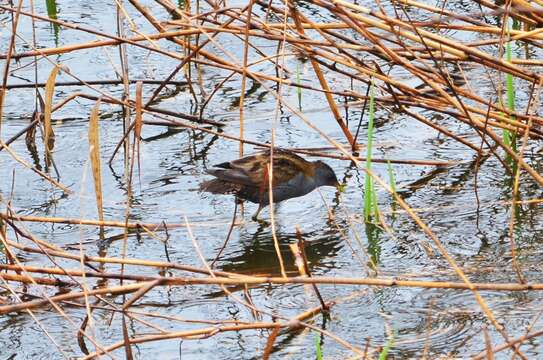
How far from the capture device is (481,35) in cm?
705

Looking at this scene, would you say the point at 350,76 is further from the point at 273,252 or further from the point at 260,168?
the point at 273,252

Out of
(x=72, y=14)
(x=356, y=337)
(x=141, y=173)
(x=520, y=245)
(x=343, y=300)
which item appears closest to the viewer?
(x=356, y=337)

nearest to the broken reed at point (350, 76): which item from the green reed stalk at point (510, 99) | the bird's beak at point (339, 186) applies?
the green reed stalk at point (510, 99)

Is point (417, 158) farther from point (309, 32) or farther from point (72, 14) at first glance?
point (72, 14)

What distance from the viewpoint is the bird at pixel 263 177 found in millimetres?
5434

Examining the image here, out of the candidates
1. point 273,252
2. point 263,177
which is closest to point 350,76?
point 263,177

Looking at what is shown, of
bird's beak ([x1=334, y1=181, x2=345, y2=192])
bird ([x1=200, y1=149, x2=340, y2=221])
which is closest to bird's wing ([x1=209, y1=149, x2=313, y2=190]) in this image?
bird ([x1=200, y1=149, x2=340, y2=221])

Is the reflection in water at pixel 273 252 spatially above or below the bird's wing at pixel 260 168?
below

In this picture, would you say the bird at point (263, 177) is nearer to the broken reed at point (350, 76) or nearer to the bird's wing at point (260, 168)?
the bird's wing at point (260, 168)

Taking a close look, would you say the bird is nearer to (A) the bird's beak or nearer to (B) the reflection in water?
(A) the bird's beak

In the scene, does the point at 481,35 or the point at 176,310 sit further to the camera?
the point at 481,35

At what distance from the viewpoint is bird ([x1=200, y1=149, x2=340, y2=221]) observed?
5.43m

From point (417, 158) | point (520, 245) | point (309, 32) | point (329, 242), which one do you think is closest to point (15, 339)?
point (329, 242)

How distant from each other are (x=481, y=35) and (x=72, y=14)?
2.72m
